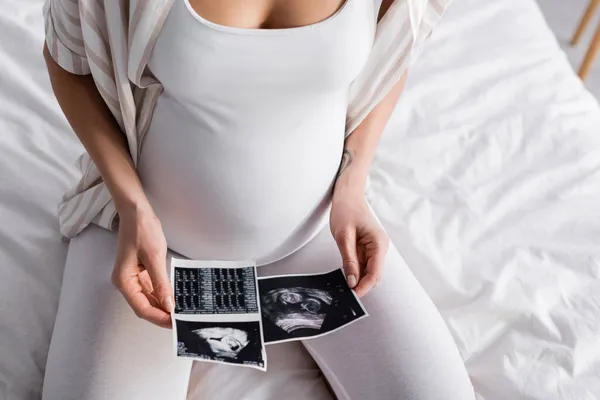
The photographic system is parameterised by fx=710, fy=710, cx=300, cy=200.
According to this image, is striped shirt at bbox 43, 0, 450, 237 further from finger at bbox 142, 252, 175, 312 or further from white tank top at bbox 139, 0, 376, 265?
finger at bbox 142, 252, 175, 312

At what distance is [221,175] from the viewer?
0.97 meters

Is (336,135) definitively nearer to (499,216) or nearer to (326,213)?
(326,213)

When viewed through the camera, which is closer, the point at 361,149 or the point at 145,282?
the point at 145,282

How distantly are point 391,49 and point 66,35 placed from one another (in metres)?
0.47

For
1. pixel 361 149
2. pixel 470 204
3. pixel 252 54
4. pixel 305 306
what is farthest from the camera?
pixel 470 204

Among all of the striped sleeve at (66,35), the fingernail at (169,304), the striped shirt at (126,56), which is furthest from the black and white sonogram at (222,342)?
the striped sleeve at (66,35)

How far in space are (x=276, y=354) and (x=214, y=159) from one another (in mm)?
347

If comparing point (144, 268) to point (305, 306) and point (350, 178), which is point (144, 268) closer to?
point (305, 306)

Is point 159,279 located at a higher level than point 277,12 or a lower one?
lower

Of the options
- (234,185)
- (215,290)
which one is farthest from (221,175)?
(215,290)

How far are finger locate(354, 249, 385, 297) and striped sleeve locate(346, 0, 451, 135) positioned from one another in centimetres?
23

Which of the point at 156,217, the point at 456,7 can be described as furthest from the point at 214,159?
the point at 456,7

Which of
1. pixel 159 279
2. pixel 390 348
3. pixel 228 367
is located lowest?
pixel 228 367

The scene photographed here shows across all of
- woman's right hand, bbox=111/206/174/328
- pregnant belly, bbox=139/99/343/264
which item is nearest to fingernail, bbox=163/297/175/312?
woman's right hand, bbox=111/206/174/328
